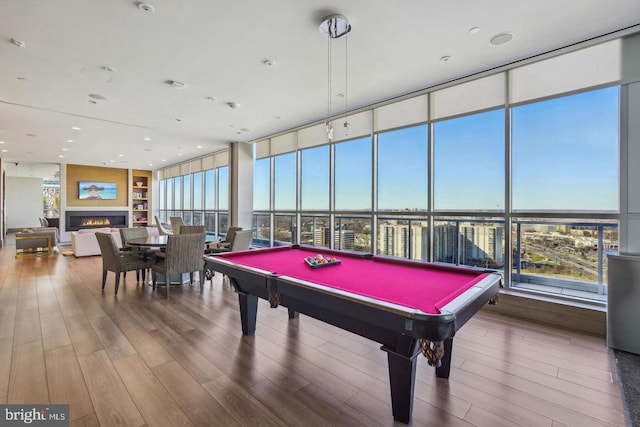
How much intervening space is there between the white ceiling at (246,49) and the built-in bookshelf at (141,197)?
806 centimetres

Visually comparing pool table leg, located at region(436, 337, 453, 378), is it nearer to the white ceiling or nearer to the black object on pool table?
the black object on pool table

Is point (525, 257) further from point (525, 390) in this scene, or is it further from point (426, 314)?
point (426, 314)

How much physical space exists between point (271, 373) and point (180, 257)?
2762 millimetres

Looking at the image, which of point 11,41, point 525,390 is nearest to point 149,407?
point 525,390

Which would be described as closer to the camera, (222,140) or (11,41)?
(11,41)

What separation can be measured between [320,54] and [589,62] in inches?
116

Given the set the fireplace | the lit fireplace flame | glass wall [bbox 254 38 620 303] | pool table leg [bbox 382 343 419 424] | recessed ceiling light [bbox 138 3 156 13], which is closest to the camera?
pool table leg [bbox 382 343 419 424]

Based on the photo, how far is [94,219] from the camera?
38.5 feet

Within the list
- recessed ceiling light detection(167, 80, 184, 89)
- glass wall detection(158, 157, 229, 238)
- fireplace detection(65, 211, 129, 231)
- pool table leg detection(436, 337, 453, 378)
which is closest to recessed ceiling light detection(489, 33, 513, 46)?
pool table leg detection(436, 337, 453, 378)

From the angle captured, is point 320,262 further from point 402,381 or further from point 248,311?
point 402,381

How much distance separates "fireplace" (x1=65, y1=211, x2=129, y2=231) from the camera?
1126cm

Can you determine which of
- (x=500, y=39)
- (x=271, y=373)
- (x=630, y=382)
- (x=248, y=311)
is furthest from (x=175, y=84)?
(x=630, y=382)

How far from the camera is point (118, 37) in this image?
9.64 ft

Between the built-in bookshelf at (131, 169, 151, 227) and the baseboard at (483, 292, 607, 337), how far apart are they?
1402 cm
